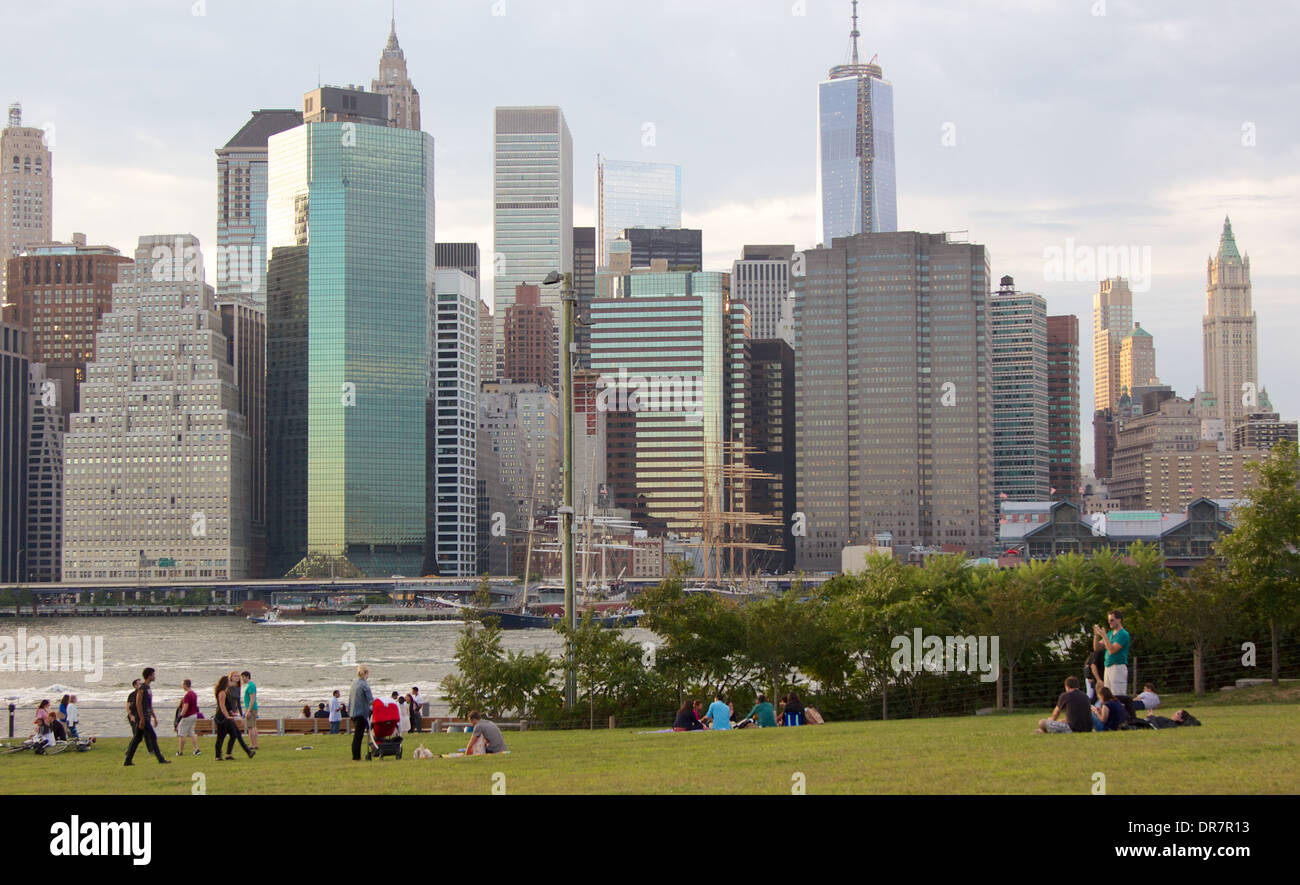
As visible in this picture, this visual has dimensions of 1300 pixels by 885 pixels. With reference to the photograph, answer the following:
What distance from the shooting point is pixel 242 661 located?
114 m

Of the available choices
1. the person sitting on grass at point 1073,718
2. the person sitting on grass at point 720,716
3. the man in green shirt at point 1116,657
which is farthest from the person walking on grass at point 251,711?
the man in green shirt at point 1116,657

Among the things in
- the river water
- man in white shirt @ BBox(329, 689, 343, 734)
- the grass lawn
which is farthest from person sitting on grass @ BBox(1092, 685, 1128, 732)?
man in white shirt @ BBox(329, 689, 343, 734)

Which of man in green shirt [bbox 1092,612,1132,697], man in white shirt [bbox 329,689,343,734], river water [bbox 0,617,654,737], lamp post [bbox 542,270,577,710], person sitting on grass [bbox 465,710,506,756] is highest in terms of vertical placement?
lamp post [bbox 542,270,577,710]

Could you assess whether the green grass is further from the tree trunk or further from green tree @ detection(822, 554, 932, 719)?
green tree @ detection(822, 554, 932, 719)

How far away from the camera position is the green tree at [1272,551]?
34812 mm

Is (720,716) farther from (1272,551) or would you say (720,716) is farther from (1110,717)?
(1272,551)

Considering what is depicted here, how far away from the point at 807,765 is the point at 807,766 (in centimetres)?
14

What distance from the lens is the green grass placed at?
16.1 metres

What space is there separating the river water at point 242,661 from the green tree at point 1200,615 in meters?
19.3

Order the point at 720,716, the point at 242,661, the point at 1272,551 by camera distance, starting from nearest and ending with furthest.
Result: the point at 720,716 < the point at 1272,551 < the point at 242,661

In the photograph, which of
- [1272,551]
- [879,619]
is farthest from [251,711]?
[1272,551]

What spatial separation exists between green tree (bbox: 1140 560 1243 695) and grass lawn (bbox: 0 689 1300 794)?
747cm

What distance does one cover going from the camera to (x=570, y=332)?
3297 cm
